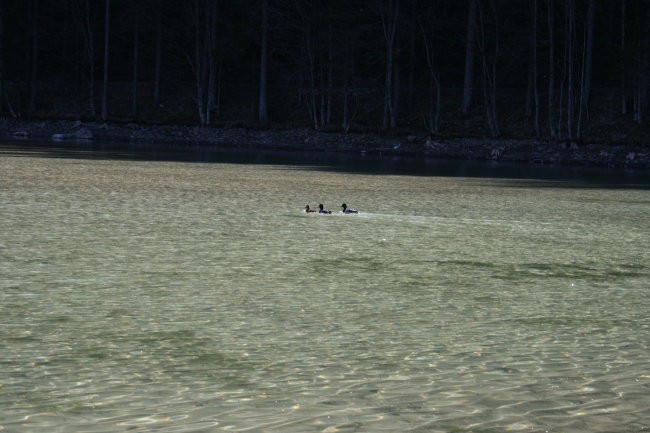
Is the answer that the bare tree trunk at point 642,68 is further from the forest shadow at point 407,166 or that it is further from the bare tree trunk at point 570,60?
the forest shadow at point 407,166

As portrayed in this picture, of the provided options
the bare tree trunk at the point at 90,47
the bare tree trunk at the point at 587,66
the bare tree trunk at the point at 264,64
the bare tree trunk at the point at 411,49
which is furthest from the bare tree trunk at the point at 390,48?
the bare tree trunk at the point at 90,47

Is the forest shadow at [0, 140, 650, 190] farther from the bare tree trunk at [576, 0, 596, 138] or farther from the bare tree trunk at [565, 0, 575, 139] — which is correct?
the bare tree trunk at [576, 0, 596, 138]

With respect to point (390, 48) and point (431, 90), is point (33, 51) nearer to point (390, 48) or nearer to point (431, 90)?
point (390, 48)

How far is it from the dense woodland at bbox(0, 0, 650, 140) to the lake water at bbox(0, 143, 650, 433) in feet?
119

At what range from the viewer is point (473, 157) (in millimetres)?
50750

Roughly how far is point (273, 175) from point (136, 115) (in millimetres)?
43141

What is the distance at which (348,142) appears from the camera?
57062 mm

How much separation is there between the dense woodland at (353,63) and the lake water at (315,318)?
36.3 meters

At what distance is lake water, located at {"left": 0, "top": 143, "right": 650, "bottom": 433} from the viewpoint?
7074 mm

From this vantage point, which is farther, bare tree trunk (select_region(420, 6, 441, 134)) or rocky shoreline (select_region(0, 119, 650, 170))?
bare tree trunk (select_region(420, 6, 441, 134))

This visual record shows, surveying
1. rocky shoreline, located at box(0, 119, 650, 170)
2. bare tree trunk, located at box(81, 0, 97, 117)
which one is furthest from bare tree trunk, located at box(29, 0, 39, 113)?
rocky shoreline, located at box(0, 119, 650, 170)

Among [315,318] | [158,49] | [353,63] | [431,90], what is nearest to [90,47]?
[158,49]

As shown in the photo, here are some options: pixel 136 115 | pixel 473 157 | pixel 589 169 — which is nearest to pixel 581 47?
pixel 473 157

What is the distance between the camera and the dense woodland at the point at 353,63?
5816cm
